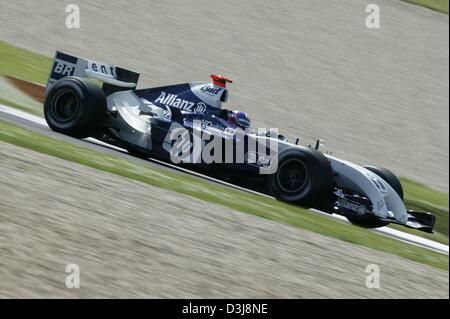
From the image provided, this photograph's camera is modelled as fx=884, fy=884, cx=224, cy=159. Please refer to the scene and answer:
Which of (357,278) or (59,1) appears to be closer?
(357,278)

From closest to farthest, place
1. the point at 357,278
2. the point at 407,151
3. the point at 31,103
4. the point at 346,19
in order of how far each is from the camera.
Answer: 1. the point at 357,278
2. the point at 31,103
3. the point at 407,151
4. the point at 346,19

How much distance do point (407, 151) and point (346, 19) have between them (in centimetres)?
828

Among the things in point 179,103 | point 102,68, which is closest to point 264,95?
point 102,68

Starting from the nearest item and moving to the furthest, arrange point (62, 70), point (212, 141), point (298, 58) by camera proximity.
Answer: point (212, 141) → point (62, 70) → point (298, 58)

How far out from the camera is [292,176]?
10719 millimetres

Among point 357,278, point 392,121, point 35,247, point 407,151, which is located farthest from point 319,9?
point 35,247

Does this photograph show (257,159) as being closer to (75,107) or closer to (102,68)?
(75,107)

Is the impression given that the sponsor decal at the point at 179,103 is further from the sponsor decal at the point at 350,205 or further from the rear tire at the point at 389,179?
the rear tire at the point at 389,179

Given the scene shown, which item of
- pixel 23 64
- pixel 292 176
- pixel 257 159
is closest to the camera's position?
pixel 292 176

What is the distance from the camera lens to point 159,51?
2233 cm

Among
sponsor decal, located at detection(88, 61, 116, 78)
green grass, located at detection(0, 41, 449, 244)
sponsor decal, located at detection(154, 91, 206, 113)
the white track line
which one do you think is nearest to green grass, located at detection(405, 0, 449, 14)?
green grass, located at detection(0, 41, 449, 244)

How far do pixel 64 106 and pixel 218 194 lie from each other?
282 centimetres

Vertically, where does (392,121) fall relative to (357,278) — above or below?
above

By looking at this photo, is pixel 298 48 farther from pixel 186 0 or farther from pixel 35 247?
pixel 35 247
